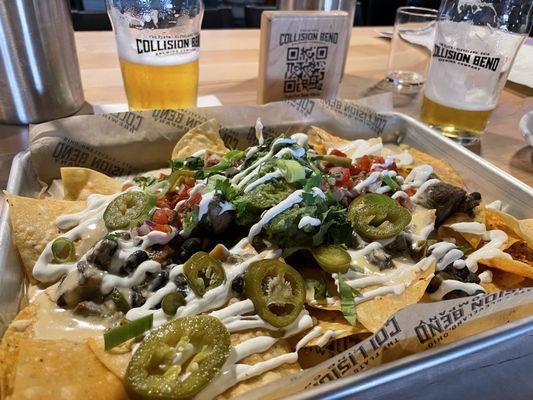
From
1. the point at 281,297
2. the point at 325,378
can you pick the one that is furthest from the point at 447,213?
the point at 325,378

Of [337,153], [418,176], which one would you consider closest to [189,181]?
[337,153]

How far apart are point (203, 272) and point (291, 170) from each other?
44cm

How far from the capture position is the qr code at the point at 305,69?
214 centimetres

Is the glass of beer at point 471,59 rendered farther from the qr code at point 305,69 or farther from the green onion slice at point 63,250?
the green onion slice at point 63,250

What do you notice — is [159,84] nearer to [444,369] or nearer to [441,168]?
[441,168]

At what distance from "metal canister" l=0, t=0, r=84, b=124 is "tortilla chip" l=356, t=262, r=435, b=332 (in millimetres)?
1586

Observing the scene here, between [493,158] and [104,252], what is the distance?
176 cm

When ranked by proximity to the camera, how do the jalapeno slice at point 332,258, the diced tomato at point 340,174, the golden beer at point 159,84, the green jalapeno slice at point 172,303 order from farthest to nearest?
the golden beer at point 159,84 < the diced tomato at point 340,174 < the jalapeno slice at point 332,258 < the green jalapeno slice at point 172,303

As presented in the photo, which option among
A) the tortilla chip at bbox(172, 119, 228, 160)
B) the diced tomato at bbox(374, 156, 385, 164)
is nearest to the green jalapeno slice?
the tortilla chip at bbox(172, 119, 228, 160)

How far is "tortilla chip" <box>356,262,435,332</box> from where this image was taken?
3.91ft

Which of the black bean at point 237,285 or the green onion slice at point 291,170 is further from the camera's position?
the green onion slice at point 291,170

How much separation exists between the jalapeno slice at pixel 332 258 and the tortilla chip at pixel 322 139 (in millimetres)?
724

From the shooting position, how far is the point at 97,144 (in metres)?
1.82

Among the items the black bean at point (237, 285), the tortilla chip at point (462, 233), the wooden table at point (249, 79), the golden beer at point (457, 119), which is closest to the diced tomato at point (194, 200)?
the black bean at point (237, 285)
